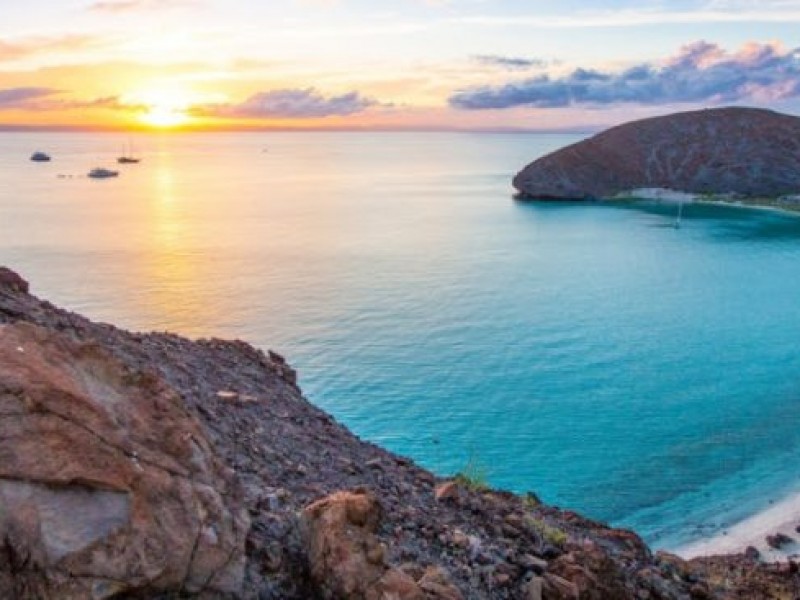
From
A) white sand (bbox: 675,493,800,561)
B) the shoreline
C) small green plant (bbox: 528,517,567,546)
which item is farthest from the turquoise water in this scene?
small green plant (bbox: 528,517,567,546)

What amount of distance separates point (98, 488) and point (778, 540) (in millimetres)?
23937

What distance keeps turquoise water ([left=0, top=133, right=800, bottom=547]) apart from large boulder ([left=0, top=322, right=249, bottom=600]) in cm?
2165

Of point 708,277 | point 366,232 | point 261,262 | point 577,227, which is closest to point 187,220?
point 366,232

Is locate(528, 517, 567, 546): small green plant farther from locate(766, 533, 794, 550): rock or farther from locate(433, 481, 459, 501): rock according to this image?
locate(766, 533, 794, 550): rock

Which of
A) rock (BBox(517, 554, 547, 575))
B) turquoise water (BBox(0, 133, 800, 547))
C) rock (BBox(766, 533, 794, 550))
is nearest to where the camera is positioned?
rock (BBox(517, 554, 547, 575))

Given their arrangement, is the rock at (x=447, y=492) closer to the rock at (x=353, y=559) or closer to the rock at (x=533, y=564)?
the rock at (x=533, y=564)

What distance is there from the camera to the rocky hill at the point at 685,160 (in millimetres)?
151750

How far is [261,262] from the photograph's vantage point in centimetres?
8288

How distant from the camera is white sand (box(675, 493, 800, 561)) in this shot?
26.6m

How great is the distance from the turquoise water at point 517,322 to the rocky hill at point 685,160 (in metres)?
26.2

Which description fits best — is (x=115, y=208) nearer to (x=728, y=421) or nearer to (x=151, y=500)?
(x=728, y=421)

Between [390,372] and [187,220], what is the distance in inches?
3135

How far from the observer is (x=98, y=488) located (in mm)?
8703

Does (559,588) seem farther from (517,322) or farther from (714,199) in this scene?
(714,199)
